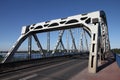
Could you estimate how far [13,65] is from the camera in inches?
930

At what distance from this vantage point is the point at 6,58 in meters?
40.6

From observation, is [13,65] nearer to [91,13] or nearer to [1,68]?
[1,68]

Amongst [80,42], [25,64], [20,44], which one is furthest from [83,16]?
[80,42]

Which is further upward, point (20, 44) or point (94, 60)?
point (20, 44)

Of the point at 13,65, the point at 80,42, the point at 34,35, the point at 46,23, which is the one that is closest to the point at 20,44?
the point at 34,35

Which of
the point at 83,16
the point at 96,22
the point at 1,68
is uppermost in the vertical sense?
the point at 83,16

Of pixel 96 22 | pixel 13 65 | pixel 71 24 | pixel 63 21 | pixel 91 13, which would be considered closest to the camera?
pixel 13 65

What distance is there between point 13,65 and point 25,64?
129 inches

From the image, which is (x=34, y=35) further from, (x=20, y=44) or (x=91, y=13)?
(x=91, y=13)

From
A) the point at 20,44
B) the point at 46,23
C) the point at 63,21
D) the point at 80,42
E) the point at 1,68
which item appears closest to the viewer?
the point at 1,68

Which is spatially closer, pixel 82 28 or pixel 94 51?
pixel 94 51

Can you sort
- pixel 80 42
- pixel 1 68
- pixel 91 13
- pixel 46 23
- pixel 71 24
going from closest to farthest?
pixel 1 68 → pixel 91 13 → pixel 71 24 → pixel 46 23 → pixel 80 42

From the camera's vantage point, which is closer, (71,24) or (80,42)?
(71,24)

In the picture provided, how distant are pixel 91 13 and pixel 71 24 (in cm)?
482
